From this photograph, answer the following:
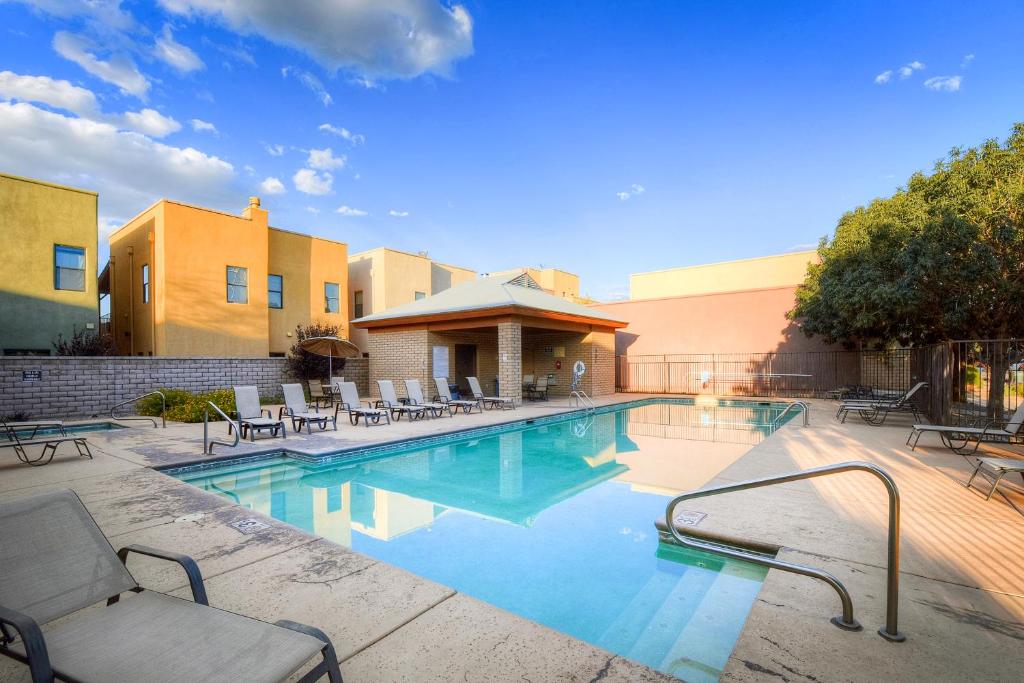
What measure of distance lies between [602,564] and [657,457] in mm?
4876

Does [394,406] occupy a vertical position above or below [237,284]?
below

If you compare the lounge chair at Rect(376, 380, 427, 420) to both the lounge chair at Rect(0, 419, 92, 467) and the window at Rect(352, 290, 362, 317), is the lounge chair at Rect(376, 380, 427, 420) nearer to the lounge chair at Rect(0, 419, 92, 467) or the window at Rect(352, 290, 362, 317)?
the lounge chair at Rect(0, 419, 92, 467)

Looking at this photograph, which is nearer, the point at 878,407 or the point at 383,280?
the point at 878,407

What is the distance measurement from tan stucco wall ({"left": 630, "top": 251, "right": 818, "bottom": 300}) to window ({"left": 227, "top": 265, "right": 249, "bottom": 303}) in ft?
76.7

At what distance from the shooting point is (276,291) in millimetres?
20953

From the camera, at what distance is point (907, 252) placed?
1134cm

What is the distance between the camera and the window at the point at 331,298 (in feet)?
74.3

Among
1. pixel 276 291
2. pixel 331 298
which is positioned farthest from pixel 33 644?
pixel 331 298

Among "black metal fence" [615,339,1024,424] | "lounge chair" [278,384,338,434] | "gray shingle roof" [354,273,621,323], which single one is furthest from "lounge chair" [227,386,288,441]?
"black metal fence" [615,339,1024,424]

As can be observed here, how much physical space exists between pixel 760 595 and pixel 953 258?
1209 centimetres

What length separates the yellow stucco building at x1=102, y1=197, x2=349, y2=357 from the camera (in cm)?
1747

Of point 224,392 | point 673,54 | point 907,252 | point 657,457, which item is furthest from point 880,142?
point 224,392

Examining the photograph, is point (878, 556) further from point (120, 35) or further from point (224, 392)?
point (120, 35)

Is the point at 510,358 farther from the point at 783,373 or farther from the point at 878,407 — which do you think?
the point at 783,373
